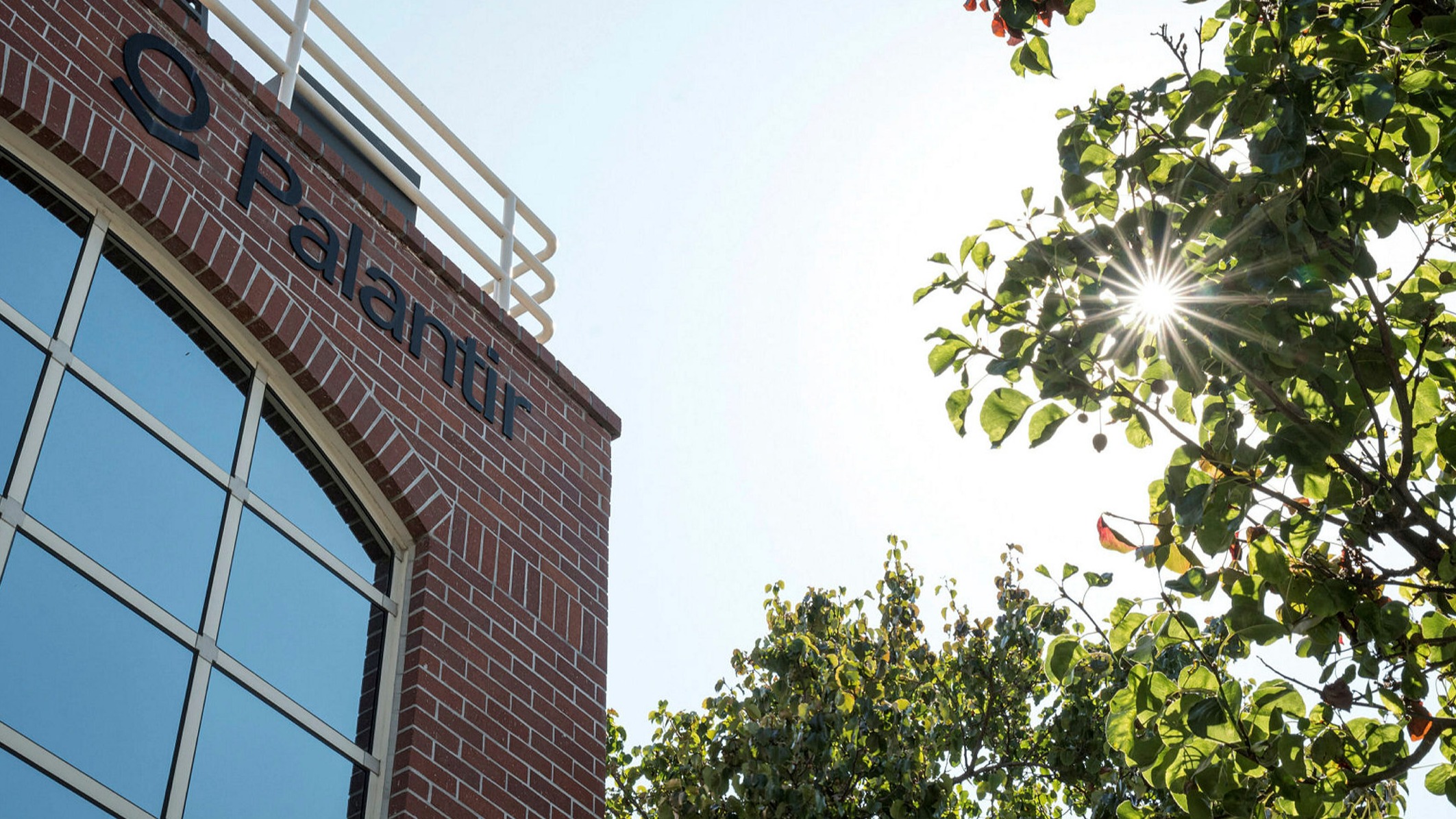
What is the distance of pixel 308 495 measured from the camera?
4.80 m

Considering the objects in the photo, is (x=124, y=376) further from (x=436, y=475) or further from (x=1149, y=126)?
(x=1149, y=126)

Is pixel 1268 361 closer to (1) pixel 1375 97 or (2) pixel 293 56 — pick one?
(1) pixel 1375 97

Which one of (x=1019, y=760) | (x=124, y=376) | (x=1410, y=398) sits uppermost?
(x=1019, y=760)

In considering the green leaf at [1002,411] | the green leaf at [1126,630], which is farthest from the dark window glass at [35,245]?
the green leaf at [1126,630]

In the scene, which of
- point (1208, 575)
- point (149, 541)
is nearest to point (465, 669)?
point (149, 541)

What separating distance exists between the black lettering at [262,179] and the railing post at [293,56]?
39 cm

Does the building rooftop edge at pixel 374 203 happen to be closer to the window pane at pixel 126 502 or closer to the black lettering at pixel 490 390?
the black lettering at pixel 490 390

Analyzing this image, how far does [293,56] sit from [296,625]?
2.83 metres

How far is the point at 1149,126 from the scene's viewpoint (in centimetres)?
335

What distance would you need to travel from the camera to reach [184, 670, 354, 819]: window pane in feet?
12.7

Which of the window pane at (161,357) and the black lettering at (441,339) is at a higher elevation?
the black lettering at (441,339)

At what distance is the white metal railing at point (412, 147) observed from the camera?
19.0 feet

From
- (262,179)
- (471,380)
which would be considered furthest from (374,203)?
(471,380)

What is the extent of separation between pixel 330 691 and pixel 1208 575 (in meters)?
2.92
